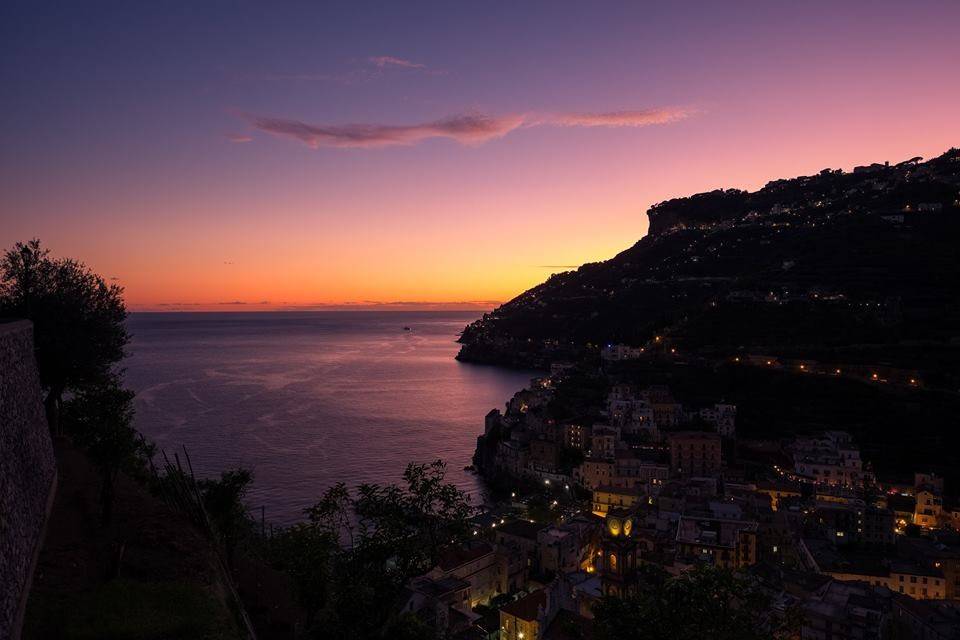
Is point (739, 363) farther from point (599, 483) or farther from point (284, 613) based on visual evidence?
point (284, 613)

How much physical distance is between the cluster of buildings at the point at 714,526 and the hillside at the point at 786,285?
17.1 metres

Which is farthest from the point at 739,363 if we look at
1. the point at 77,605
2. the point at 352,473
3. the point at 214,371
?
the point at 214,371

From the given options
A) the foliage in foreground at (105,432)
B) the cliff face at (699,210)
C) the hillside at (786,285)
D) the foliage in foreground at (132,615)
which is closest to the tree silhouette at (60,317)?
the foliage in foreground at (105,432)

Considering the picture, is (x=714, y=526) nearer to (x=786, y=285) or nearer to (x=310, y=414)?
(x=310, y=414)

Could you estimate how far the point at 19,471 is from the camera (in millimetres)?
10430

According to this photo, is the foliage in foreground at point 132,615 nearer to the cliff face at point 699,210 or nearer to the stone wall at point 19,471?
the stone wall at point 19,471

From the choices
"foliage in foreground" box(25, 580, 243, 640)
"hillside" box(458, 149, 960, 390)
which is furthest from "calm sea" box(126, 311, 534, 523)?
"foliage in foreground" box(25, 580, 243, 640)

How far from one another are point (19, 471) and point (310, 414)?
192ft

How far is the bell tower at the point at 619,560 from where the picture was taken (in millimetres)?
24203

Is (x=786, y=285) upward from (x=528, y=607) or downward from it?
upward

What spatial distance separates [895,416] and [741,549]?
88.2ft

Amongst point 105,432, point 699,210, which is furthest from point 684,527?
point 699,210

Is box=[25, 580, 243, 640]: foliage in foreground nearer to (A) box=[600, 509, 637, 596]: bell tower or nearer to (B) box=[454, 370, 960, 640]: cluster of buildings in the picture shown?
(B) box=[454, 370, 960, 640]: cluster of buildings

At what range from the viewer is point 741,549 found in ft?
93.9
